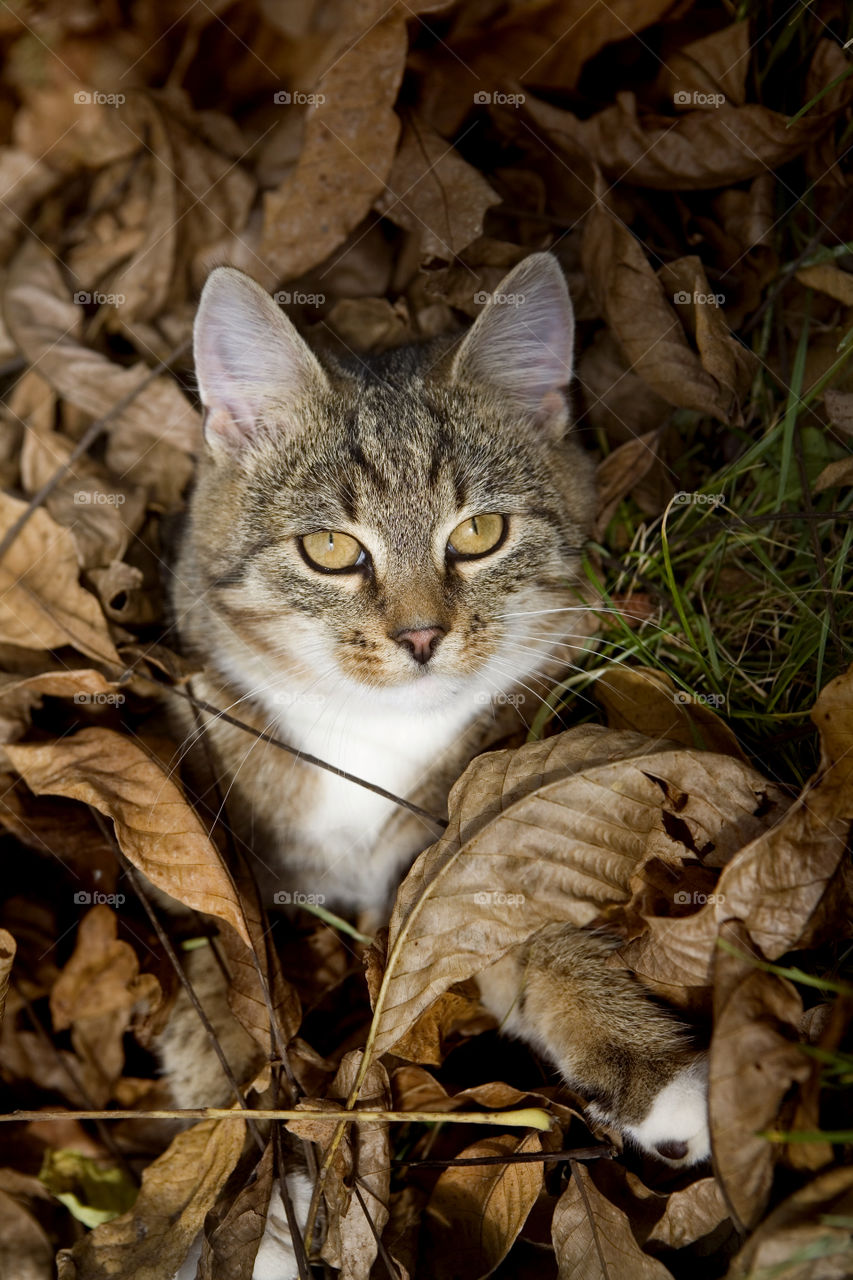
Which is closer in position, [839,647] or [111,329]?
[839,647]

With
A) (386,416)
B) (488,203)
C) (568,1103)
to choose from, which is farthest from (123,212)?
(568,1103)

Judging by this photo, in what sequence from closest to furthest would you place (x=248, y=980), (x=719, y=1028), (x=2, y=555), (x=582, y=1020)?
1. (x=719, y=1028)
2. (x=582, y=1020)
3. (x=248, y=980)
4. (x=2, y=555)

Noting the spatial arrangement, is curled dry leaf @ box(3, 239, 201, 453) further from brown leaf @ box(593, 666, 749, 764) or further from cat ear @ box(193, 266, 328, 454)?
brown leaf @ box(593, 666, 749, 764)

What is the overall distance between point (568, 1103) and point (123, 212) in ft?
10.4

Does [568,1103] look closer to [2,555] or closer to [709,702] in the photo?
[709,702]

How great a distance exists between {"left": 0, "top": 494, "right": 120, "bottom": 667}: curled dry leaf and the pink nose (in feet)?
2.95

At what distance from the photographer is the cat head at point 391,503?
2242 millimetres

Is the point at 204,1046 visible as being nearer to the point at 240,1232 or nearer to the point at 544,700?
the point at 240,1232

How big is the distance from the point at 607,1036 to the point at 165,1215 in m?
1.19

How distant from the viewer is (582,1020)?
2.16 meters

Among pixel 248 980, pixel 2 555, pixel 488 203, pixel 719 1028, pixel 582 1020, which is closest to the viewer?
pixel 719 1028

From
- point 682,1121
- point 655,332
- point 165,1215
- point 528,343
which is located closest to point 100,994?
point 165,1215

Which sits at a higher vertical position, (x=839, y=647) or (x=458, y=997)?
(x=839, y=647)

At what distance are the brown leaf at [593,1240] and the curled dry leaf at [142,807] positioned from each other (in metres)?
0.94
